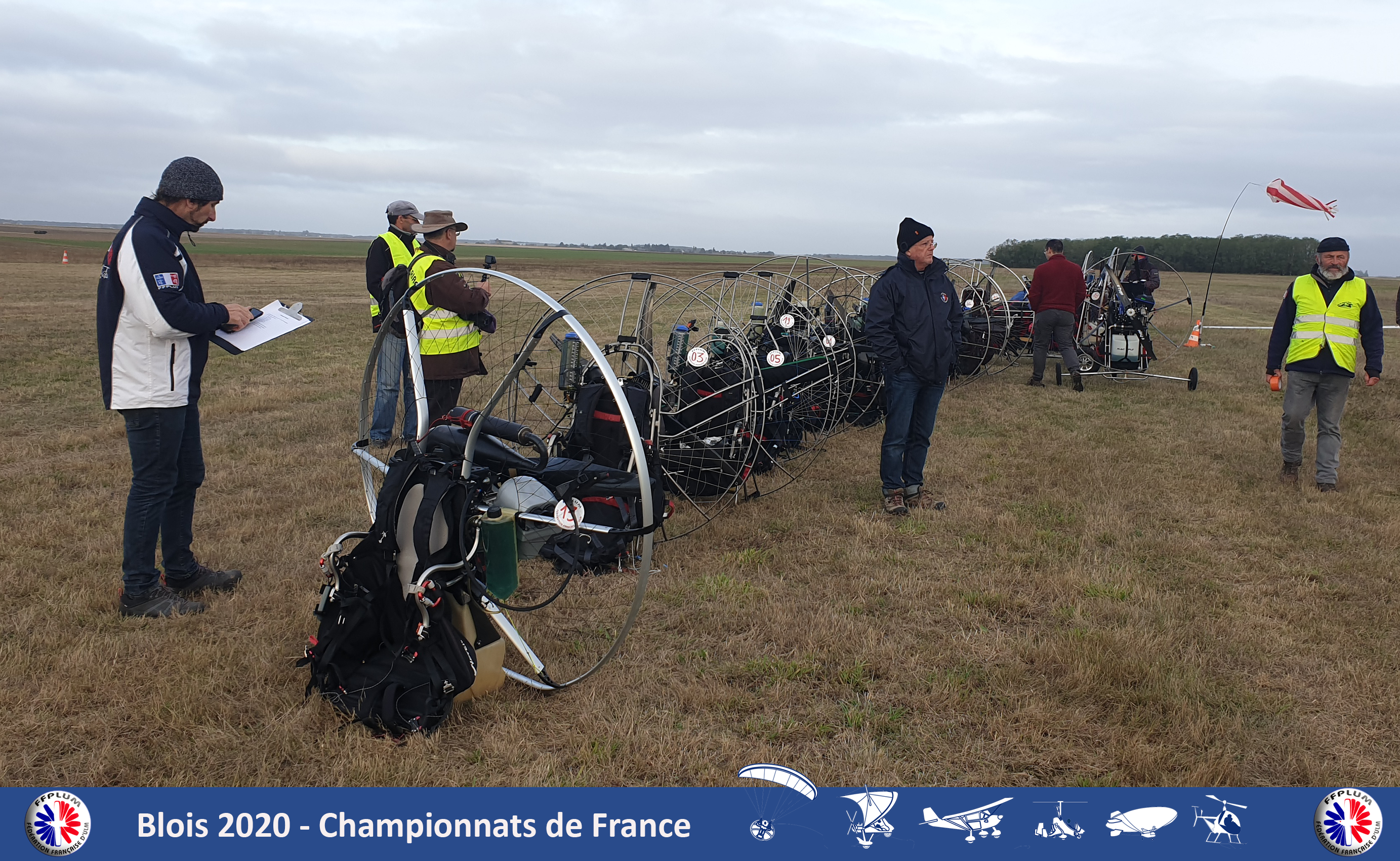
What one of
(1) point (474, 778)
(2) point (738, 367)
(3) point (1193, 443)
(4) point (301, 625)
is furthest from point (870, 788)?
(3) point (1193, 443)

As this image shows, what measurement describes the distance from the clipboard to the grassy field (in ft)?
4.32

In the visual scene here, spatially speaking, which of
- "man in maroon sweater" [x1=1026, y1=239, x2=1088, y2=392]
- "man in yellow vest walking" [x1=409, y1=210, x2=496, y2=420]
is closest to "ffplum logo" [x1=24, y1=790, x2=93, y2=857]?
"man in yellow vest walking" [x1=409, y1=210, x2=496, y2=420]

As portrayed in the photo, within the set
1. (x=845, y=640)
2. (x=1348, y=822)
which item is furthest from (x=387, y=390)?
(x=1348, y=822)

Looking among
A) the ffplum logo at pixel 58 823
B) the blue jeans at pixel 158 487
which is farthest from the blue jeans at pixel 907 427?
the ffplum logo at pixel 58 823

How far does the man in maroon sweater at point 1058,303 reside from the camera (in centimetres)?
1106

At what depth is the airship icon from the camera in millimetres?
2822

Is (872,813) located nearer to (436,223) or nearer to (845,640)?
(845,640)

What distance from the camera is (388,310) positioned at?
20.5 ft

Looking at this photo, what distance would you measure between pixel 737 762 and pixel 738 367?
3.36m

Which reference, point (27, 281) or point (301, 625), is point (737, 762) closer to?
point (301, 625)

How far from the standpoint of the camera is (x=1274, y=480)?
6.92 metres

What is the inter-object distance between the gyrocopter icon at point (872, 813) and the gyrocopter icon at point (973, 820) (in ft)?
0.43

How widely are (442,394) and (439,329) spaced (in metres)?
0.48

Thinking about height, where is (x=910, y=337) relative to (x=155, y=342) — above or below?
above
